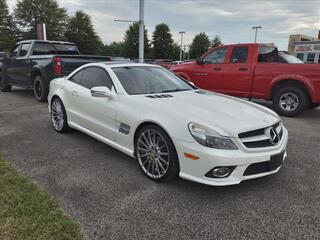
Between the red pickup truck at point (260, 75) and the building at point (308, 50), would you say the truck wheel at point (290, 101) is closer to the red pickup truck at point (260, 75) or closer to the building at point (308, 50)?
the red pickup truck at point (260, 75)

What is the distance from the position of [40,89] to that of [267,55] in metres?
6.60

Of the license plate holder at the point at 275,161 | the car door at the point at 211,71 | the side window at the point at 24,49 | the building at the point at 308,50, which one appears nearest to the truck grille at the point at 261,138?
the license plate holder at the point at 275,161

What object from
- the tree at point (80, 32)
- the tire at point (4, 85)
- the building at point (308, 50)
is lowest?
the tire at point (4, 85)

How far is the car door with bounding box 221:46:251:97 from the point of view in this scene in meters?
7.70

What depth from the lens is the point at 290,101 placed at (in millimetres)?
7195

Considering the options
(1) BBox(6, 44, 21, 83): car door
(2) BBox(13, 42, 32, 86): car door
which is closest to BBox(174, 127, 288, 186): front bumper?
(2) BBox(13, 42, 32, 86): car door

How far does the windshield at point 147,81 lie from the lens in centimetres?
405

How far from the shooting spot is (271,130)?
10.8 feet

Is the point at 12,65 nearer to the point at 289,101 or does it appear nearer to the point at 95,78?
the point at 95,78

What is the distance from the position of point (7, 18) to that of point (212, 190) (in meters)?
55.5

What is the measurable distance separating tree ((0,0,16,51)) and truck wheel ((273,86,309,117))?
49.1 meters

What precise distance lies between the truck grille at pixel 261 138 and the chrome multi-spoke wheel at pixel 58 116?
10.9 ft

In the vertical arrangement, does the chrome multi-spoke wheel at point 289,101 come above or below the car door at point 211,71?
below

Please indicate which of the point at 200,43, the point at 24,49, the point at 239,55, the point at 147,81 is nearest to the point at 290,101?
the point at 239,55
